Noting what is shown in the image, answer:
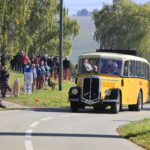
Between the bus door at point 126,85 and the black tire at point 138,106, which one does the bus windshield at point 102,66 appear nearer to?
the bus door at point 126,85

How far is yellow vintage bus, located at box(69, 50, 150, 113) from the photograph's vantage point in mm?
29016

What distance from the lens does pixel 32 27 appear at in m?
56.5

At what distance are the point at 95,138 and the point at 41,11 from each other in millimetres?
38929

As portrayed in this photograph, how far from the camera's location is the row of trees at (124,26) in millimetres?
81438

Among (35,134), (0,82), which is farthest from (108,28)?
(35,134)

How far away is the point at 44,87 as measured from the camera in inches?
1553

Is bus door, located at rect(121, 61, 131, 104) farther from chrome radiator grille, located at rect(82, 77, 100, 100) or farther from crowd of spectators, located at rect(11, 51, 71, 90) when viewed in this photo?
crowd of spectators, located at rect(11, 51, 71, 90)

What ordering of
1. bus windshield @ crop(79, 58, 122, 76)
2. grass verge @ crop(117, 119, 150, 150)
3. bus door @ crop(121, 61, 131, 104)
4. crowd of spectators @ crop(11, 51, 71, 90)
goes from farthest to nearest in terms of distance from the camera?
1. crowd of spectators @ crop(11, 51, 71, 90)
2. bus door @ crop(121, 61, 131, 104)
3. bus windshield @ crop(79, 58, 122, 76)
4. grass verge @ crop(117, 119, 150, 150)

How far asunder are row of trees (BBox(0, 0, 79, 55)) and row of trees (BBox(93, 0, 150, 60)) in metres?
12.4

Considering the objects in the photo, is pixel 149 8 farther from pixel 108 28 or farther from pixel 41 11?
pixel 41 11

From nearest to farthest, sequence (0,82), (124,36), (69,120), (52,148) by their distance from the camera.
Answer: (52,148), (69,120), (0,82), (124,36)

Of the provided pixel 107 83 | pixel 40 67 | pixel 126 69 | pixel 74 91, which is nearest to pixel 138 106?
pixel 126 69

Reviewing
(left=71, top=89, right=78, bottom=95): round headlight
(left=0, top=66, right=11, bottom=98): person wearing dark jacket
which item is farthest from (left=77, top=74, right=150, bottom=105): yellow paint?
(left=0, top=66, right=11, bottom=98): person wearing dark jacket

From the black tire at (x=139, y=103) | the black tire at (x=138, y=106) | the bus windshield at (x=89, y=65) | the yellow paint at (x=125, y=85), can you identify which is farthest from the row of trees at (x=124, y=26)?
the bus windshield at (x=89, y=65)
